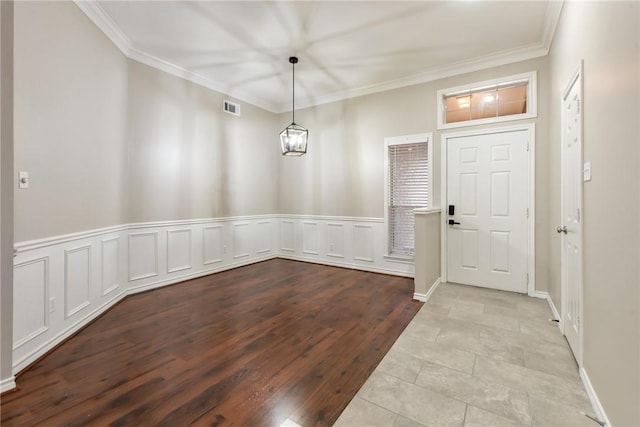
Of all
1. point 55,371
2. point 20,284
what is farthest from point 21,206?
point 55,371

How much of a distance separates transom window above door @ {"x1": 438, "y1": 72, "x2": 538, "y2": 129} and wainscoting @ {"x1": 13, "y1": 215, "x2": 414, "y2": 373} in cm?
199

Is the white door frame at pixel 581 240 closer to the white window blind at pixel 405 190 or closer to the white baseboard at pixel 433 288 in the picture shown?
the white baseboard at pixel 433 288

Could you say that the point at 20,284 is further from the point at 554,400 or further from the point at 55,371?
the point at 554,400

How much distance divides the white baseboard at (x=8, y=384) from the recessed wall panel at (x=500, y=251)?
4.91 meters

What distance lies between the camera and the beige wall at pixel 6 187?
1790 millimetres

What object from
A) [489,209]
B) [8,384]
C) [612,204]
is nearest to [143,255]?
[8,384]

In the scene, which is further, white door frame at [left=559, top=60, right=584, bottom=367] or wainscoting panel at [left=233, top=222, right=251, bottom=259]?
wainscoting panel at [left=233, top=222, right=251, bottom=259]

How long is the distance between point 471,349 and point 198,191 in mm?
4219

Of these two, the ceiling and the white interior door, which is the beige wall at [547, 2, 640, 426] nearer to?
the white interior door

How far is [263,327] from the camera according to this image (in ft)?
9.28

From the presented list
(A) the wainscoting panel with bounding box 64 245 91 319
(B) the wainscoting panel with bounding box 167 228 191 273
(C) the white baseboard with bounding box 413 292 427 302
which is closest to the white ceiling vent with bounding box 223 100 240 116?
(B) the wainscoting panel with bounding box 167 228 191 273

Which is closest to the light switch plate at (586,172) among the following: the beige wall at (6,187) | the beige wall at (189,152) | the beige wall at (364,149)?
the beige wall at (364,149)

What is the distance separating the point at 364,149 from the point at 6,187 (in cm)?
434

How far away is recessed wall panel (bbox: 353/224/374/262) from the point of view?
16.4ft
